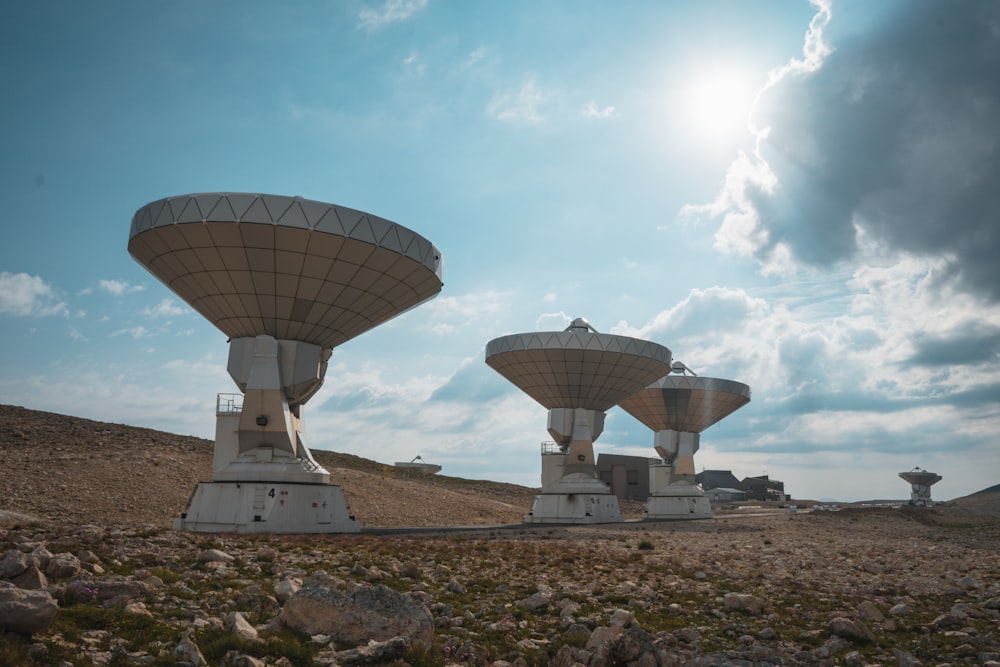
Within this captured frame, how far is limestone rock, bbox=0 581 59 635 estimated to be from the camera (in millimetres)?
7270

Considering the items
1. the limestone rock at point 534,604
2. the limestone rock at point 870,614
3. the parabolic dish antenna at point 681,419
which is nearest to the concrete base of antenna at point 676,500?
the parabolic dish antenna at point 681,419

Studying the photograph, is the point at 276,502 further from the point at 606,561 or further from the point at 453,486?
the point at 453,486

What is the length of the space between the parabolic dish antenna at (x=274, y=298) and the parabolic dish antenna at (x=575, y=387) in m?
17.4

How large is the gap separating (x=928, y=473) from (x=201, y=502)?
363 ft

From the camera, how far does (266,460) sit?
2995cm

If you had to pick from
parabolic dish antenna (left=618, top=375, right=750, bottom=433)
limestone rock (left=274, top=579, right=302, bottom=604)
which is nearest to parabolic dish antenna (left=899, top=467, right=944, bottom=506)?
parabolic dish antenna (left=618, top=375, right=750, bottom=433)

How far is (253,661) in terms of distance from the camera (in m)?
7.05

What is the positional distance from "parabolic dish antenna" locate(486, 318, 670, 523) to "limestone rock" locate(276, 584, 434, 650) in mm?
39027

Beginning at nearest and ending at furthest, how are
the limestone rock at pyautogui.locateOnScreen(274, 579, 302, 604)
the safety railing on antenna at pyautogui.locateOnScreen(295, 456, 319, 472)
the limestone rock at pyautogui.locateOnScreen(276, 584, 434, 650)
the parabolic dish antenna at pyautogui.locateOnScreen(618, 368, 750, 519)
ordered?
the limestone rock at pyautogui.locateOnScreen(276, 584, 434, 650), the limestone rock at pyautogui.locateOnScreen(274, 579, 302, 604), the safety railing on antenna at pyautogui.locateOnScreen(295, 456, 319, 472), the parabolic dish antenna at pyautogui.locateOnScreen(618, 368, 750, 519)

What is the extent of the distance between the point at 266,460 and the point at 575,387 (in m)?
23.7

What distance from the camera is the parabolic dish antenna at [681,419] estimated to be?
6253 cm

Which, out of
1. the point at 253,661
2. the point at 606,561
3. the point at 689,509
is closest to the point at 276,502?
the point at 606,561

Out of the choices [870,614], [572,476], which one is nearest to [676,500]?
[572,476]

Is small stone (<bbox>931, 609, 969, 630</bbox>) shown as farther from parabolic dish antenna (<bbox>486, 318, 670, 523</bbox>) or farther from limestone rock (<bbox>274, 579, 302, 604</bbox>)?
parabolic dish antenna (<bbox>486, 318, 670, 523</bbox>)
